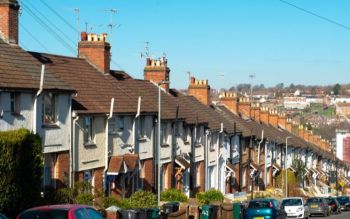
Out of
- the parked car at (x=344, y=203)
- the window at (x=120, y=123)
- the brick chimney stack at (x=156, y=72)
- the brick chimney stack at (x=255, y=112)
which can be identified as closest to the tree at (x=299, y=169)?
the brick chimney stack at (x=255, y=112)

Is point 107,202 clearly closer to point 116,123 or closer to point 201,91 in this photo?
point 116,123

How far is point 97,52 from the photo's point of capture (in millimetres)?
39719

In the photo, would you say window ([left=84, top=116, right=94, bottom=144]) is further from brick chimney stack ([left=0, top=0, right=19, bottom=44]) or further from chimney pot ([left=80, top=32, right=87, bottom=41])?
chimney pot ([left=80, top=32, right=87, bottom=41])

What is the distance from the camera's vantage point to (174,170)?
1729 inches

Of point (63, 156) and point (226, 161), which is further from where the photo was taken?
point (226, 161)

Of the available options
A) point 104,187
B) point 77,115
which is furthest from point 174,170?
point 77,115

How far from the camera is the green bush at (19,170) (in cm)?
2242

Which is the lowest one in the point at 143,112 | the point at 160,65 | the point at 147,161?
the point at 147,161

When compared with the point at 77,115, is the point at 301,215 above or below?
below

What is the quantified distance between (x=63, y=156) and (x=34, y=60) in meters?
3.77

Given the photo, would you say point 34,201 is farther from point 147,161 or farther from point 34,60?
point 147,161

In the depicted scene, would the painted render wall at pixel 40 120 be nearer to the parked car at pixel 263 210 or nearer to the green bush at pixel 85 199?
the green bush at pixel 85 199

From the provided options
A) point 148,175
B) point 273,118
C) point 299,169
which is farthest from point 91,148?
point 273,118

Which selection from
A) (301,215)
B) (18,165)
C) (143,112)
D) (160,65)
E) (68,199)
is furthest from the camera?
(160,65)
